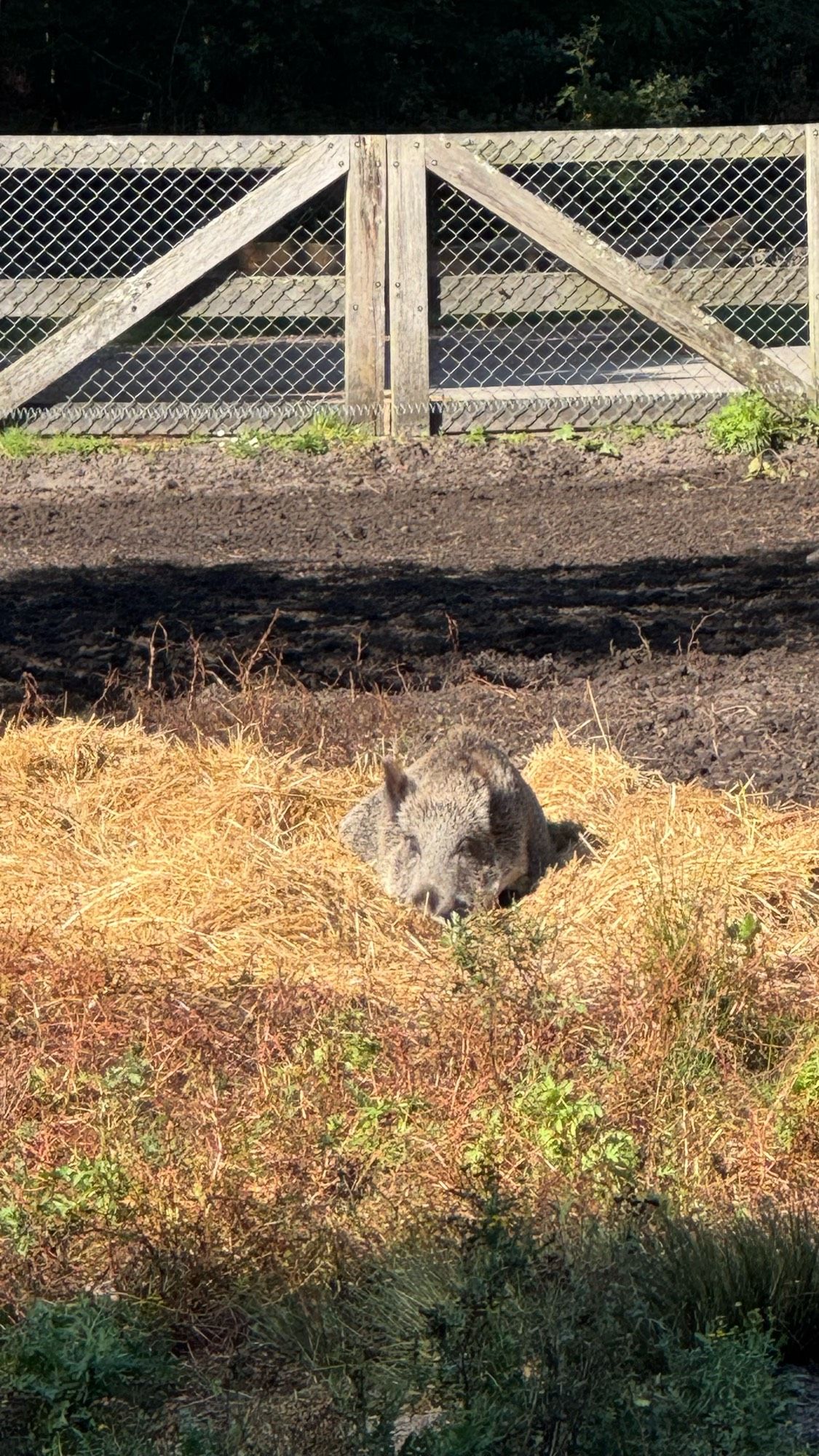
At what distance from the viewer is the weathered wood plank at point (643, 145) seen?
44.2 ft

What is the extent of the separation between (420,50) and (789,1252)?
27310 mm

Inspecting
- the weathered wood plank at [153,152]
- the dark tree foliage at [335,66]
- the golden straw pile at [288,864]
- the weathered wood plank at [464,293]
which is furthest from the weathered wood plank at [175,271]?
the dark tree foliage at [335,66]

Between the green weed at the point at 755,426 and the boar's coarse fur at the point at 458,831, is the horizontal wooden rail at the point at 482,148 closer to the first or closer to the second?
the green weed at the point at 755,426

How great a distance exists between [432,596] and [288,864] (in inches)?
143

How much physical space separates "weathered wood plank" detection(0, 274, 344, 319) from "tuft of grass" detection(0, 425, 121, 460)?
0.97 metres

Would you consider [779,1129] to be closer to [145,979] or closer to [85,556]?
[145,979]

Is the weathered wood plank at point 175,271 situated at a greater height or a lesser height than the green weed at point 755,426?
greater

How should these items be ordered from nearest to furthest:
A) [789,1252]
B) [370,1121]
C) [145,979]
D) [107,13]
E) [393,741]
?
[789,1252] < [370,1121] < [145,979] < [393,741] < [107,13]

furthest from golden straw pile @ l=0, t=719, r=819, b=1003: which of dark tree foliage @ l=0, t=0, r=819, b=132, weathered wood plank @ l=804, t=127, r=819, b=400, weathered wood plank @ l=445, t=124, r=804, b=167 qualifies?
dark tree foliage @ l=0, t=0, r=819, b=132

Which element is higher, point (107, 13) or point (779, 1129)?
point (107, 13)

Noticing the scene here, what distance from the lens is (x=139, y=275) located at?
1314 cm

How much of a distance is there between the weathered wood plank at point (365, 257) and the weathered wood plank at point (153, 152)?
A: 0.29 metres

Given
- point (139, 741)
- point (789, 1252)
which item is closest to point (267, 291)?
point (139, 741)

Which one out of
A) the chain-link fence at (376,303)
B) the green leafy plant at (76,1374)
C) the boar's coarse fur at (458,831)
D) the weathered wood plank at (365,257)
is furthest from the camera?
the chain-link fence at (376,303)
